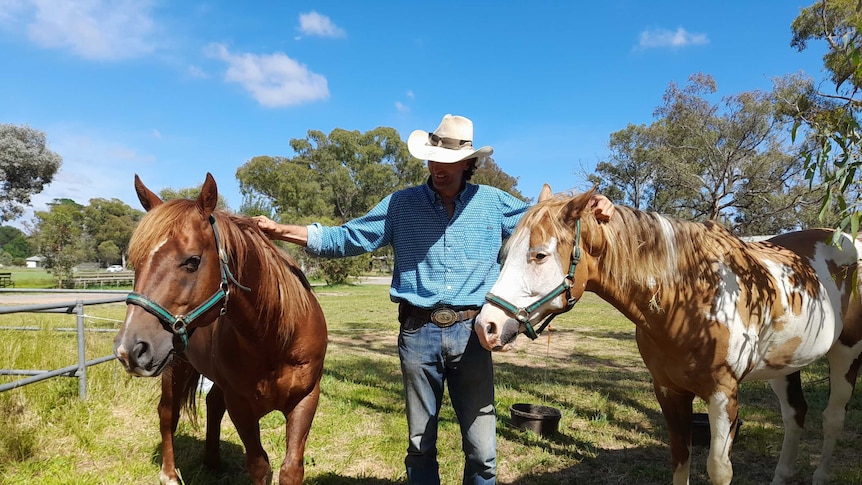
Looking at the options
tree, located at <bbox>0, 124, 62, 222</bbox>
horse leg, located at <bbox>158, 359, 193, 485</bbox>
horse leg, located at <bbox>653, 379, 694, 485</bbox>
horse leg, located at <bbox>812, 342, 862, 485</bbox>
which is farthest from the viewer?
tree, located at <bbox>0, 124, 62, 222</bbox>

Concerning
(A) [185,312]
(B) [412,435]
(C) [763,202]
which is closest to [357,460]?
(B) [412,435]

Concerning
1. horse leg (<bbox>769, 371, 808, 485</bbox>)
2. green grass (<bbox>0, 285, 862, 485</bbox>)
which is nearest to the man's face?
green grass (<bbox>0, 285, 862, 485</bbox>)

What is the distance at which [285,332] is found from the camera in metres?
Result: 2.59

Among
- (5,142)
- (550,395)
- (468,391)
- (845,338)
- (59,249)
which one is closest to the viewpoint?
(468,391)

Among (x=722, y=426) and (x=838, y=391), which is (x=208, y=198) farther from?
(x=838, y=391)

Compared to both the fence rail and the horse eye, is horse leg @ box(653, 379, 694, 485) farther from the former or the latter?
the fence rail

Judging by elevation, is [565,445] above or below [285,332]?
below

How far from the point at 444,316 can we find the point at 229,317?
1.13 meters

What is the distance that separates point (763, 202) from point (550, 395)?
2184 centimetres

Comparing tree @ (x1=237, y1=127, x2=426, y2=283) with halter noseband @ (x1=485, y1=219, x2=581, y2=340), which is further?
tree @ (x1=237, y1=127, x2=426, y2=283)

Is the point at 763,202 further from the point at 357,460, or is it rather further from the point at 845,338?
the point at 357,460

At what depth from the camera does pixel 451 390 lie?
99.5 inches

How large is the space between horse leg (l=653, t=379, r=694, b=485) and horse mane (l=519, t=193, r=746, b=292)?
80 cm

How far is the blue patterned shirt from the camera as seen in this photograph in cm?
242
